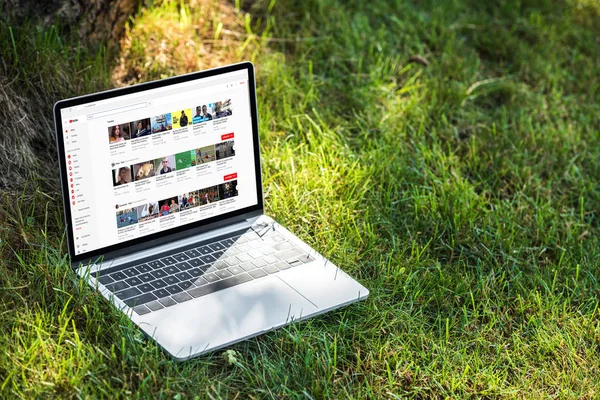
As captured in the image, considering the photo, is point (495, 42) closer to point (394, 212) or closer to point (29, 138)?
point (394, 212)

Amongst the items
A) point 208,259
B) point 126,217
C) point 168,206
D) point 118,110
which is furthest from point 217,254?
point 118,110

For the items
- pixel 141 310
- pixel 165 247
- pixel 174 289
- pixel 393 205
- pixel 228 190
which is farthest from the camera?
pixel 393 205

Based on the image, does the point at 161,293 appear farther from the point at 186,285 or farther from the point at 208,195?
the point at 208,195

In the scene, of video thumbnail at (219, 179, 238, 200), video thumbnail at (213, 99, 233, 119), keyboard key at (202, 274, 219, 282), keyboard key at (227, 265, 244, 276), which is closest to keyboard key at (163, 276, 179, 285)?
keyboard key at (202, 274, 219, 282)

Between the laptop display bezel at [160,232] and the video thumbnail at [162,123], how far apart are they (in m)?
0.11

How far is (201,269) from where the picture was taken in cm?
309

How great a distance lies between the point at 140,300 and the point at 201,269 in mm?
277

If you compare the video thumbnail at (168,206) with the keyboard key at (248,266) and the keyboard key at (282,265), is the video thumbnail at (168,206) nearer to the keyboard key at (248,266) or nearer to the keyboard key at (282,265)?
the keyboard key at (248,266)

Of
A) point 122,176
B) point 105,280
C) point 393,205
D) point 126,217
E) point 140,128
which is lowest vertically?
point 393,205

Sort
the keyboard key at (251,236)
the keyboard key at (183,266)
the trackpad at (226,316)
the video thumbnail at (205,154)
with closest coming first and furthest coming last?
the trackpad at (226,316)
the keyboard key at (183,266)
the video thumbnail at (205,154)
the keyboard key at (251,236)

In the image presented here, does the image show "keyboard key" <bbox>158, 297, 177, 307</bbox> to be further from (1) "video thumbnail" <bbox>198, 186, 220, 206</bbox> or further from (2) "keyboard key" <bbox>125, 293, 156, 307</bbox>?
(1) "video thumbnail" <bbox>198, 186, 220, 206</bbox>

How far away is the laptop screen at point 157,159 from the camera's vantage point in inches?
115

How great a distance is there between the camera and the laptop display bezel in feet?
9.36

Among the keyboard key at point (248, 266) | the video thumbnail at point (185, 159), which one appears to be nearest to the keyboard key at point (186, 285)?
the keyboard key at point (248, 266)
